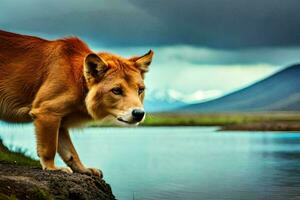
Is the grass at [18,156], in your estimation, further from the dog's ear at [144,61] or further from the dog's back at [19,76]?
the dog's ear at [144,61]

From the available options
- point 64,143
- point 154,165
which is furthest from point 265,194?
point 154,165

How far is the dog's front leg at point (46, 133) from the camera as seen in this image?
1099 cm

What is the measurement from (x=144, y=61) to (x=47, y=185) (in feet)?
7.88

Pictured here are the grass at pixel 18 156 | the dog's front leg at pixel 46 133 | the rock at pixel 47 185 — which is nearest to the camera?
the rock at pixel 47 185

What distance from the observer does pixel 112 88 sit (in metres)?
10.5

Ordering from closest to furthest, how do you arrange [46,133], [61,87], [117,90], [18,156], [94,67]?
[117,90] < [94,67] < [46,133] < [61,87] < [18,156]

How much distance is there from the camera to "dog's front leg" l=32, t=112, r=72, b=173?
10992 millimetres

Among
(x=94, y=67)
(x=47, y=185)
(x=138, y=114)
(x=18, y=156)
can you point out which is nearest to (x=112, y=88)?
(x=94, y=67)

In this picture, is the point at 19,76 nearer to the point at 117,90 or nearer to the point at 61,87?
the point at 61,87

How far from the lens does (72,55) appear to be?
1142cm

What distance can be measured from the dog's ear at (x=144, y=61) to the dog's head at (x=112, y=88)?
0.12 metres

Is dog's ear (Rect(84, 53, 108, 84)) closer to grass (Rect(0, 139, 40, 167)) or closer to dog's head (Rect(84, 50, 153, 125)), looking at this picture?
dog's head (Rect(84, 50, 153, 125))

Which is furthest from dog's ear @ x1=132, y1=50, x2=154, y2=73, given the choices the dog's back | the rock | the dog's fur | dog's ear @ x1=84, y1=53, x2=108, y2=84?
the rock

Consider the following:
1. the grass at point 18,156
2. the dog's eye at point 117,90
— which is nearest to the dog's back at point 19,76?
the dog's eye at point 117,90
